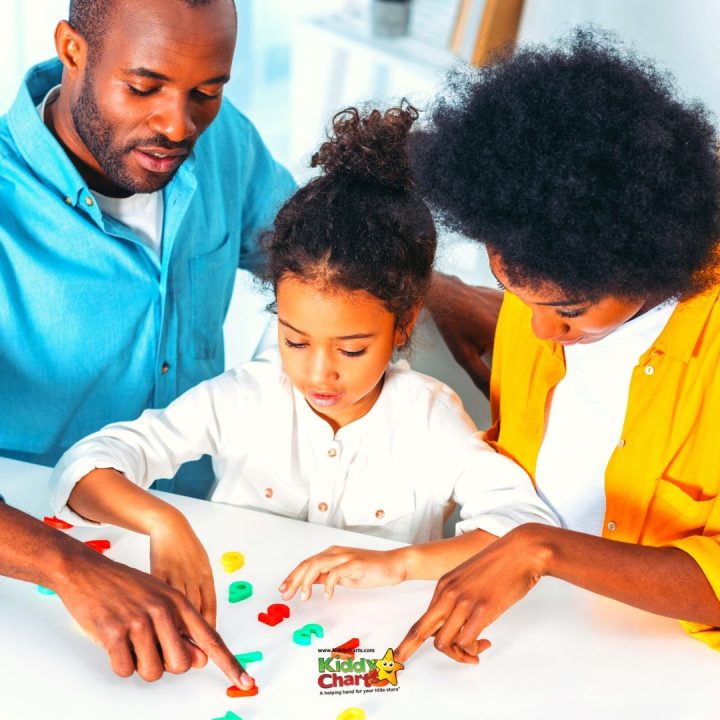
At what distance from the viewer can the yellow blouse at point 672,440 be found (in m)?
1.37

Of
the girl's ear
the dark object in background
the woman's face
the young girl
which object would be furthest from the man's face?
the dark object in background

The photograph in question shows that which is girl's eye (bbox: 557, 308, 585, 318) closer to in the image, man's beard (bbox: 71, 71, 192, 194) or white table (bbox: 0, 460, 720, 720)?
white table (bbox: 0, 460, 720, 720)

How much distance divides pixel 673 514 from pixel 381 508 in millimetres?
434

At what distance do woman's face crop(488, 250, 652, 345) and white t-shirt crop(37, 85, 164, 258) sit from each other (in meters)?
0.75

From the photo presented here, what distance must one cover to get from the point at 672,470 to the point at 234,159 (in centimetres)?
101

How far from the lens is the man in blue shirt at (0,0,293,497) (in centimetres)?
159

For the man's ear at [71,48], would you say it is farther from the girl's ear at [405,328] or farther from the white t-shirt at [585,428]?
the white t-shirt at [585,428]

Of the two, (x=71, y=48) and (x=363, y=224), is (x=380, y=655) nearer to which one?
(x=363, y=224)

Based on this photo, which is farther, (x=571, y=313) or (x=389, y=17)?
(x=389, y=17)

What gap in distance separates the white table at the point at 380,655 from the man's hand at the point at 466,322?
0.52 m

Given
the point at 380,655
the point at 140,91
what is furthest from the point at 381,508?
the point at 140,91

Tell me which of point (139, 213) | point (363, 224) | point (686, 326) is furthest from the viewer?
point (139, 213)

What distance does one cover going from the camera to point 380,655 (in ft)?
4.04

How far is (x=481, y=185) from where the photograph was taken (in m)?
1.18
